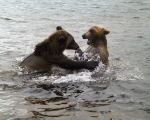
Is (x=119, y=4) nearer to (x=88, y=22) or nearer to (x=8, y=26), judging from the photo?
(x=88, y=22)

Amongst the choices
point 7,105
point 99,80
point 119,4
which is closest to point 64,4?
point 119,4

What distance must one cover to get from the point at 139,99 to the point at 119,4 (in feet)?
58.1

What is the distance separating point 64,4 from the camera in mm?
26234

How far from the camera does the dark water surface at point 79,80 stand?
8125mm

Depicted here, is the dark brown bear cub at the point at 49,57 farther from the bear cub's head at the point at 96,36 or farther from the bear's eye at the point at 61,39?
the bear cub's head at the point at 96,36

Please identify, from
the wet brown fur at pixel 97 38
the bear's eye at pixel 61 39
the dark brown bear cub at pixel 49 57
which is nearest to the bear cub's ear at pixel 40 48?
the dark brown bear cub at pixel 49 57

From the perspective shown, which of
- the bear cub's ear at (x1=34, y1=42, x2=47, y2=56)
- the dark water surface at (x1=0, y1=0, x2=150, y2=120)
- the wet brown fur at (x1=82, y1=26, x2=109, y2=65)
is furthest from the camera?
the wet brown fur at (x1=82, y1=26, x2=109, y2=65)

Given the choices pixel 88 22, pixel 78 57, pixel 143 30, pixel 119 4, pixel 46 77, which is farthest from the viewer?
pixel 119 4

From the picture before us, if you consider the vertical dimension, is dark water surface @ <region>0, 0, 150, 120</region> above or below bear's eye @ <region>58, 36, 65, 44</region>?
below

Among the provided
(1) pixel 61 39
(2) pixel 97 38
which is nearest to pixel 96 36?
(2) pixel 97 38

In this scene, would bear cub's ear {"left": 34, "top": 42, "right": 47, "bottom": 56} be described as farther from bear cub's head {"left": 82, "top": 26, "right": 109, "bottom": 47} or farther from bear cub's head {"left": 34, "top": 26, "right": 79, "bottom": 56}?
bear cub's head {"left": 82, "top": 26, "right": 109, "bottom": 47}

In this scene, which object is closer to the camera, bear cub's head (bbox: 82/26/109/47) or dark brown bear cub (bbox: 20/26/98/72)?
dark brown bear cub (bbox: 20/26/98/72)

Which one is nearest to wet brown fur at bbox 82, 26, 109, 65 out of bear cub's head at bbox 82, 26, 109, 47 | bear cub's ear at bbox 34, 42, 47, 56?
bear cub's head at bbox 82, 26, 109, 47

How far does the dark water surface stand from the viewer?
8125 mm
